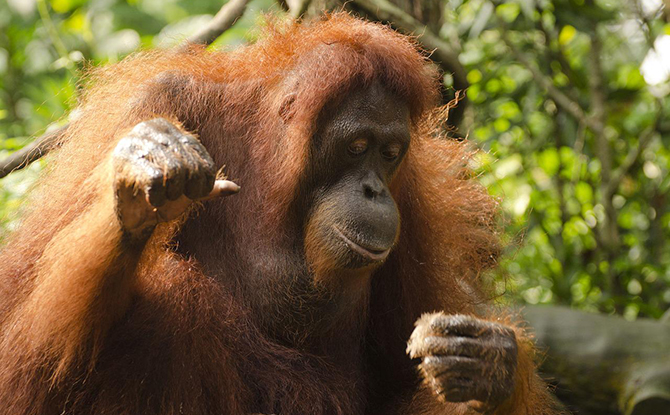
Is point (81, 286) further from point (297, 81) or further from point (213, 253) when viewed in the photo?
point (297, 81)

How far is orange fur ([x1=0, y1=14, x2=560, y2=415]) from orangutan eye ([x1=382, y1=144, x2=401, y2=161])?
20 cm

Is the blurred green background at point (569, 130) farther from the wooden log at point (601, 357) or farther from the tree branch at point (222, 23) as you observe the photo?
the tree branch at point (222, 23)

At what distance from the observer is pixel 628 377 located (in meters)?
4.40

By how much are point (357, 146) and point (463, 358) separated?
776mm

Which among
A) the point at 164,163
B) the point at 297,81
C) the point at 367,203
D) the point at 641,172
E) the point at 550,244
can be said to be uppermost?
the point at 164,163

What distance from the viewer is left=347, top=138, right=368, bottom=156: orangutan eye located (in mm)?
2578

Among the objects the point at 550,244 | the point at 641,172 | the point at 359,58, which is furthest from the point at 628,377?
the point at 359,58

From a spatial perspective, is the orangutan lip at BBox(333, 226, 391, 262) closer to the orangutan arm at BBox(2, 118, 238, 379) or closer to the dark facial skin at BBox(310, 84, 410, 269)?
the dark facial skin at BBox(310, 84, 410, 269)

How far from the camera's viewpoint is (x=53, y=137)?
3.39 metres

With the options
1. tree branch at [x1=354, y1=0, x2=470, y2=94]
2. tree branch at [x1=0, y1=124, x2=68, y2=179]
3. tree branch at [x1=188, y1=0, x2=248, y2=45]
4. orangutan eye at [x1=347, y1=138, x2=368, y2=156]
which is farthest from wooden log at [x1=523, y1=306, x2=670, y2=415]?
tree branch at [x1=0, y1=124, x2=68, y2=179]

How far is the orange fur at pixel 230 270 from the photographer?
2277 millimetres

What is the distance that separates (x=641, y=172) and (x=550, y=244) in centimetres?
90

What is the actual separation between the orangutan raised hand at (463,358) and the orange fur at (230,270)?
206mm

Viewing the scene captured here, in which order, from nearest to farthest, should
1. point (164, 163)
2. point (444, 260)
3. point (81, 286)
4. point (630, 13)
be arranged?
point (164, 163), point (81, 286), point (444, 260), point (630, 13)
